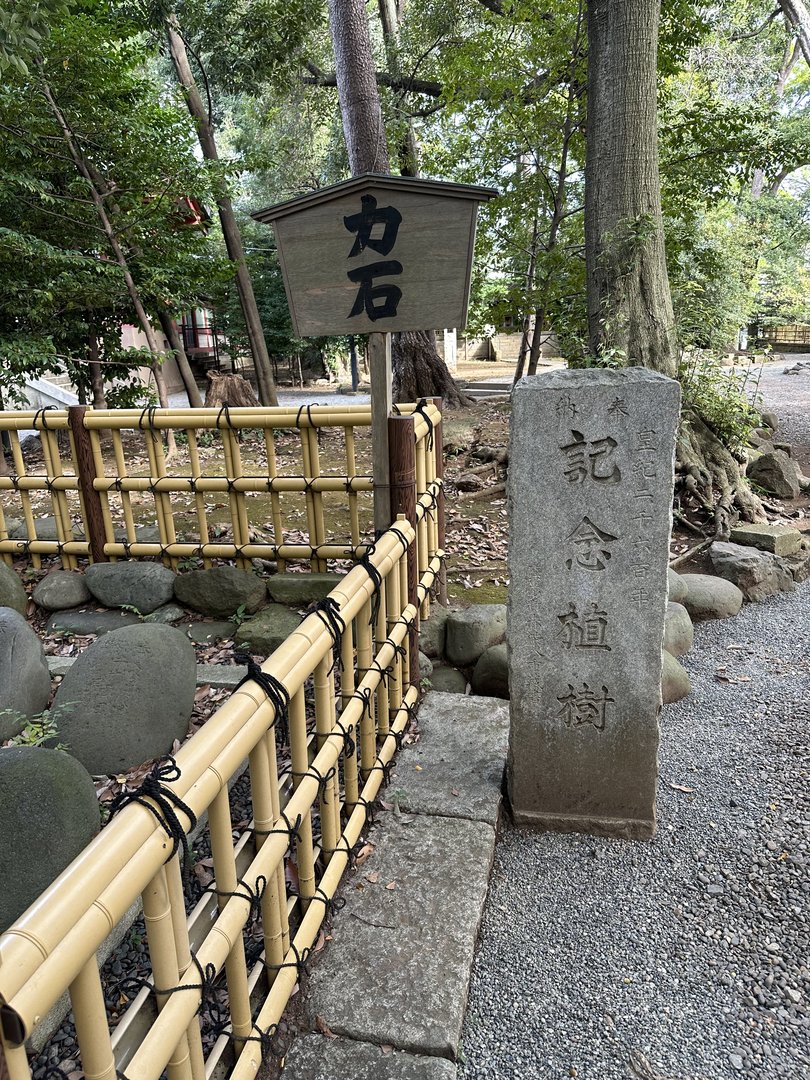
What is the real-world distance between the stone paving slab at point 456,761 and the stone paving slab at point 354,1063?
1.03 meters

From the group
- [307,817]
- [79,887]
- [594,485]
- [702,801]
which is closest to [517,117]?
[594,485]

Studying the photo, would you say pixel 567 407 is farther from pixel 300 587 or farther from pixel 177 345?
pixel 177 345

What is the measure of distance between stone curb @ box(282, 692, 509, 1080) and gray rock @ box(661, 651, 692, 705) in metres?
1.14

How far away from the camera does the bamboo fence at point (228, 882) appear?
1146 mm

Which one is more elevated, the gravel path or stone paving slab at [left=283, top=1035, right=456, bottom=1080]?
stone paving slab at [left=283, top=1035, right=456, bottom=1080]

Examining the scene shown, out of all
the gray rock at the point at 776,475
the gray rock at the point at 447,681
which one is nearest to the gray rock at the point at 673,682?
the gray rock at the point at 447,681

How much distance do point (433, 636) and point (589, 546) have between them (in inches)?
75.6

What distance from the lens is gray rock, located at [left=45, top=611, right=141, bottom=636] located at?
489cm

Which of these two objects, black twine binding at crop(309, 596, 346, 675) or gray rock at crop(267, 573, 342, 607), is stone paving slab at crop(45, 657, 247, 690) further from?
black twine binding at crop(309, 596, 346, 675)

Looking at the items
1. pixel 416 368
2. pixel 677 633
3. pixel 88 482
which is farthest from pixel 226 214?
pixel 677 633

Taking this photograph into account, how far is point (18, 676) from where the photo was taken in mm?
3773

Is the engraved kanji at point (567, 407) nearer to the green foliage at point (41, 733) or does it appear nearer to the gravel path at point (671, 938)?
the gravel path at point (671, 938)

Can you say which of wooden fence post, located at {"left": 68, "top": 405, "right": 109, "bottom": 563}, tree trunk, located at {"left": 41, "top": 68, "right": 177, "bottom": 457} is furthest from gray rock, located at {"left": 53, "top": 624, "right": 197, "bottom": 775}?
tree trunk, located at {"left": 41, "top": 68, "right": 177, "bottom": 457}

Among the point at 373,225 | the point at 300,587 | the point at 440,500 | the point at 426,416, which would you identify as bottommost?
the point at 300,587
